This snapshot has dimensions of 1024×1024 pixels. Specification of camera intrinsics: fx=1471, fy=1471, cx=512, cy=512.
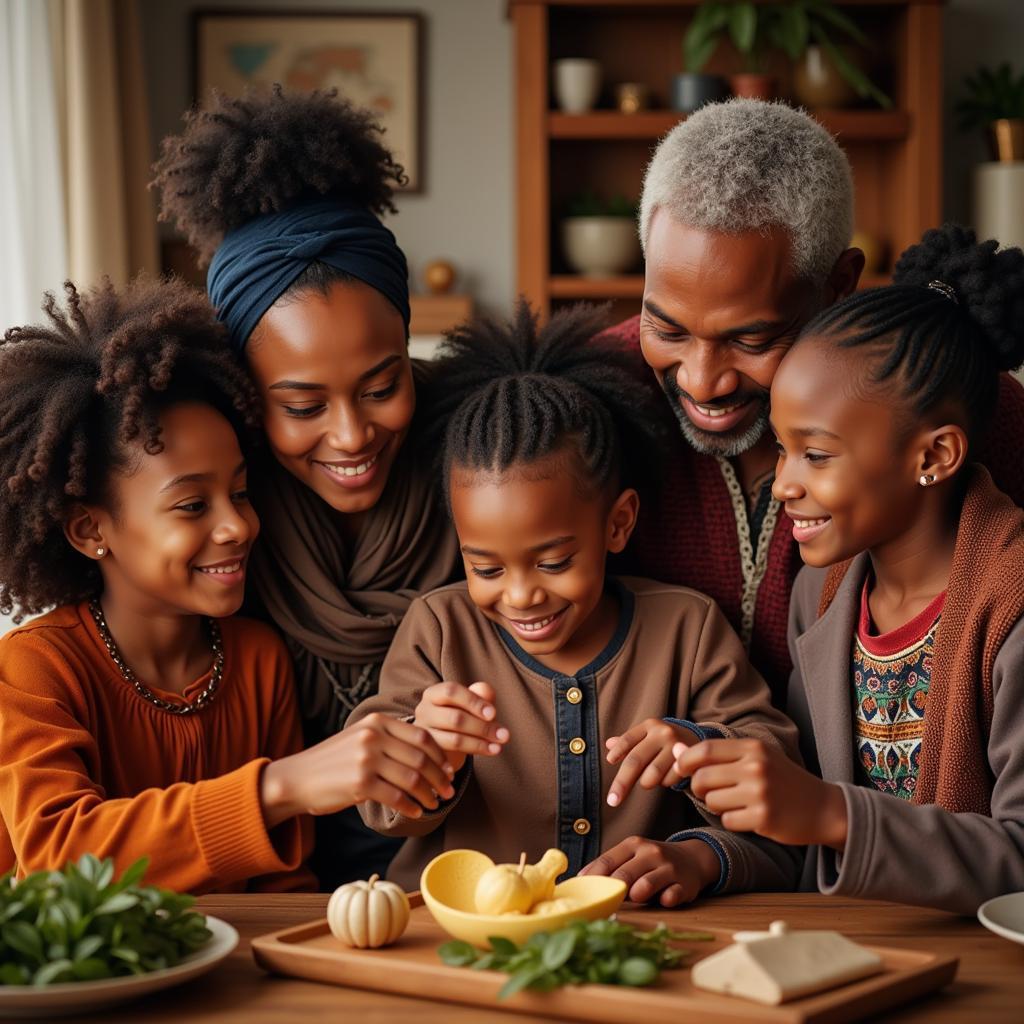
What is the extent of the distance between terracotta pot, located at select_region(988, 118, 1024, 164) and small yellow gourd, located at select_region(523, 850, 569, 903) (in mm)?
4061

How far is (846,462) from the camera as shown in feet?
5.23

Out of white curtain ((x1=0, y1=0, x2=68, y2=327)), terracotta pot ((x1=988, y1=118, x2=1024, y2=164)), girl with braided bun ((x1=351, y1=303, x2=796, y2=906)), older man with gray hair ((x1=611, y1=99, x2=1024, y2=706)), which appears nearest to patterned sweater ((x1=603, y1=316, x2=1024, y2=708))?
older man with gray hair ((x1=611, y1=99, x2=1024, y2=706))

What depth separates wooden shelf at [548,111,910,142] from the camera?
464 centimetres

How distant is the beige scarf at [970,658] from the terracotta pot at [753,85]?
3327 mm

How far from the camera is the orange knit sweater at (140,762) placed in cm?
150

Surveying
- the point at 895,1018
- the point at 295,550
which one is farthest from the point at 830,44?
the point at 895,1018

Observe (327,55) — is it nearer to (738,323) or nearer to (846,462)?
(738,323)

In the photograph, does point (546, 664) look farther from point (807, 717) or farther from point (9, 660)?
point (9, 660)

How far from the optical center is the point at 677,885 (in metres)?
1.45

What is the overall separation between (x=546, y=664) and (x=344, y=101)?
0.82 meters

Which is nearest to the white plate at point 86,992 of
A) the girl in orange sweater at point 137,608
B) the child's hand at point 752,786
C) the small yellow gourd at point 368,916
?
the small yellow gourd at point 368,916

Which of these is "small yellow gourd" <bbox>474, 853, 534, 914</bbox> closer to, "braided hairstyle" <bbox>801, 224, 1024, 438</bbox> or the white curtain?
"braided hairstyle" <bbox>801, 224, 1024, 438</bbox>

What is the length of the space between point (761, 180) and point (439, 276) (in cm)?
315

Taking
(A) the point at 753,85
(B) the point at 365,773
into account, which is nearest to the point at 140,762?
(B) the point at 365,773
